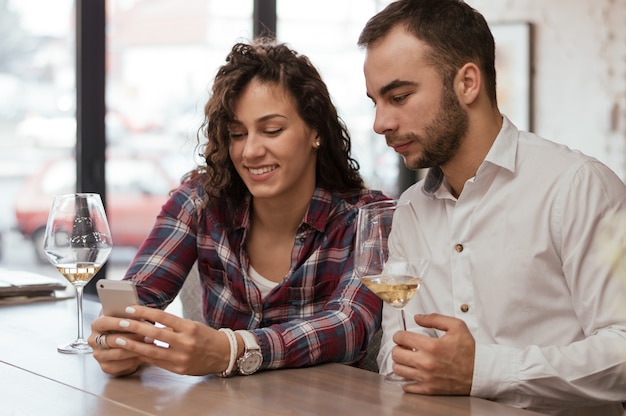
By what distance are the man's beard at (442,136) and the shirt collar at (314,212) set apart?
1.24 feet

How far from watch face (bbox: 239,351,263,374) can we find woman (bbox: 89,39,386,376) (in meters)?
0.43

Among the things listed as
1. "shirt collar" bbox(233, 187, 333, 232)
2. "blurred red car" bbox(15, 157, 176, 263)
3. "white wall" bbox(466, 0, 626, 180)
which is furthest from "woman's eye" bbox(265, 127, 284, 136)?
"white wall" bbox(466, 0, 626, 180)

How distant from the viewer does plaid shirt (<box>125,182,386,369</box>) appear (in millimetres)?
2293

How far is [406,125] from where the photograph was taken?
199cm

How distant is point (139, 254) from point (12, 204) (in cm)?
247

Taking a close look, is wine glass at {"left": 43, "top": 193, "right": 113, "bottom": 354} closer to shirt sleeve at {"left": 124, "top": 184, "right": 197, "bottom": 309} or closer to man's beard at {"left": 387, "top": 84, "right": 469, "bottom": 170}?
shirt sleeve at {"left": 124, "top": 184, "right": 197, "bottom": 309}

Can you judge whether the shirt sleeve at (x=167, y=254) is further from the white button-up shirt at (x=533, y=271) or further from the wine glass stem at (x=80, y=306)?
the white button-up shirt at (x=533, y=271)

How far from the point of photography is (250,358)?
1729 millimetres

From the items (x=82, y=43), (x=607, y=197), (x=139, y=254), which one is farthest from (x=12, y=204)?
(x=607, y=197)

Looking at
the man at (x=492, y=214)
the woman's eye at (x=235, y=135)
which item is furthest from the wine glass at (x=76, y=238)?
the man at (x=492, y=214)

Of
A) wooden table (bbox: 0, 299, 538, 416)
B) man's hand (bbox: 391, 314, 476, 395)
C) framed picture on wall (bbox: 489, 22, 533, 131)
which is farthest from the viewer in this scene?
framed picture on wall (bbox: 489, 22, 533, 131)

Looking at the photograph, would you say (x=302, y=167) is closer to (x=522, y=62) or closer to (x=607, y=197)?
(x=607, y=197)

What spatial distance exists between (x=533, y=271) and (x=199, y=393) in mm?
775

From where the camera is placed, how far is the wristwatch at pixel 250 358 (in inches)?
67.8
